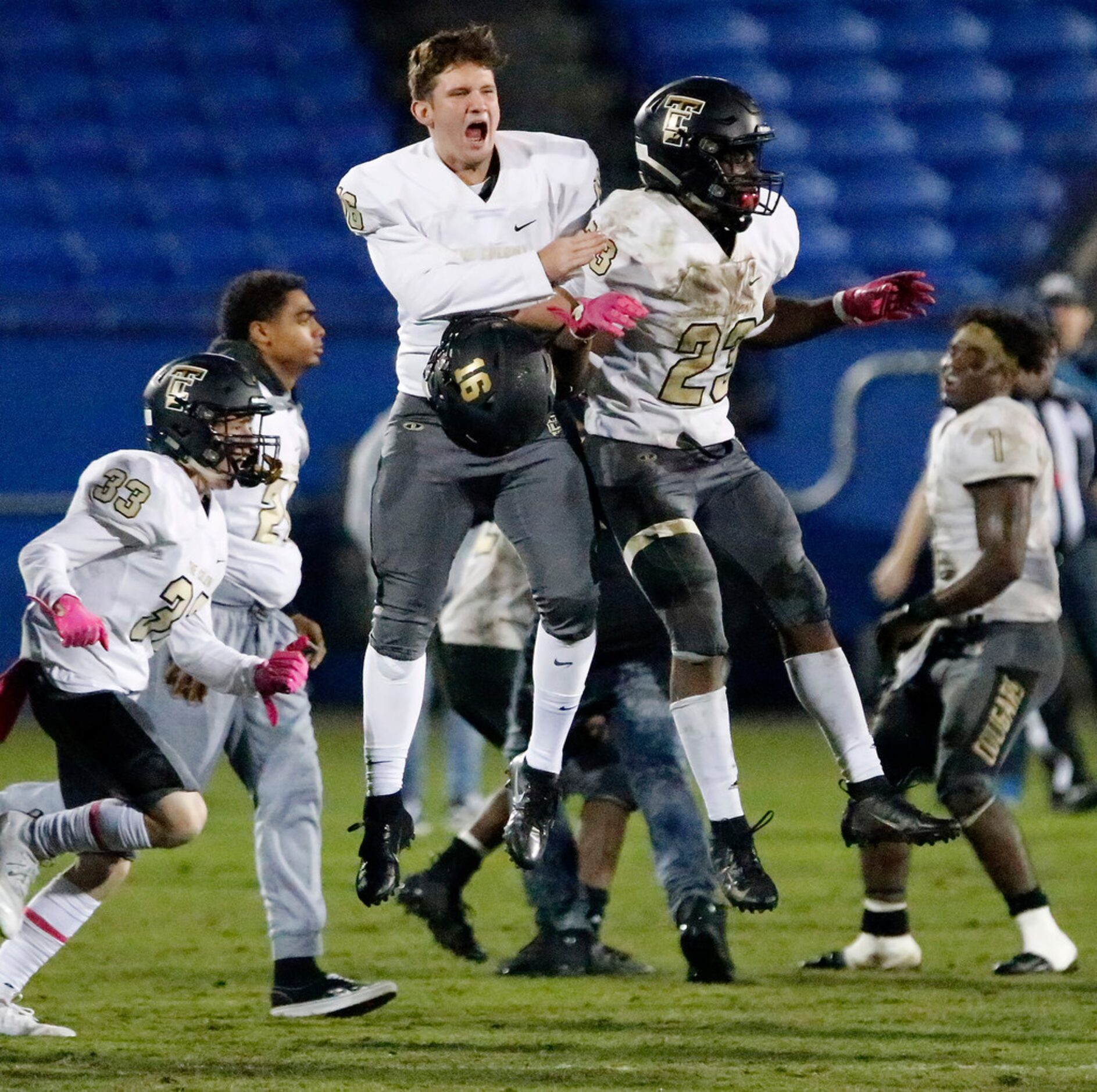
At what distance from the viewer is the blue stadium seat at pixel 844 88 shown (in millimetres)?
14078

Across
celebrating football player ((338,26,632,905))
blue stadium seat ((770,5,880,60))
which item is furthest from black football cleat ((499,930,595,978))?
blue stadium seat ((770,5,880,60))

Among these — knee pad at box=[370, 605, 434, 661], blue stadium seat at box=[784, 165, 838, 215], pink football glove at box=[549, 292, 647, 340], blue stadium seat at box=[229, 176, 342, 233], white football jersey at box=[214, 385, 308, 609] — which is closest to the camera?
pink football glove at box=[549, 292, 647, 340]

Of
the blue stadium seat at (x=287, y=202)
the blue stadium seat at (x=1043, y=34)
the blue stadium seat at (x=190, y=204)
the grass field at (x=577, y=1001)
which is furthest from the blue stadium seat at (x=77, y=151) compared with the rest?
the grass field at (x=577, y=1001)

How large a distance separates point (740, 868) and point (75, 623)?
1547 mm

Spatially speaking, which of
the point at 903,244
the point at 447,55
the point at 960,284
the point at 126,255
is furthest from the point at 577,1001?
the point at 903,244

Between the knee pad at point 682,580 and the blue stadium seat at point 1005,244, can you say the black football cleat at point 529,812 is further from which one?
the blue stadium seat at point 1005,244

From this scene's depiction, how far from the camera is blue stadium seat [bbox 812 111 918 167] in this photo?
13867 mm

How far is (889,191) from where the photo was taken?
13.7 m

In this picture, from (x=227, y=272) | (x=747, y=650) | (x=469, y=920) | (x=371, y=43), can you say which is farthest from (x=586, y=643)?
(x=371, y=43)

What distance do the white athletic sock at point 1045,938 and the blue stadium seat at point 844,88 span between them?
8928 millimetres

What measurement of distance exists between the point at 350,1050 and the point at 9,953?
2.86 ft

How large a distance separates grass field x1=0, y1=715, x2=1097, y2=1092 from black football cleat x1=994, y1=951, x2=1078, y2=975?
0.07 meters

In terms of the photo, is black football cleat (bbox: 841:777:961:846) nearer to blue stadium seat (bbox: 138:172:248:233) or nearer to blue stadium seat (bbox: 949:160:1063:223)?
blue stadium seat (bbox: 949:160:1063:223)

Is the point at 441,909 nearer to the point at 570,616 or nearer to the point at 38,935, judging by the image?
the point at 38,935
